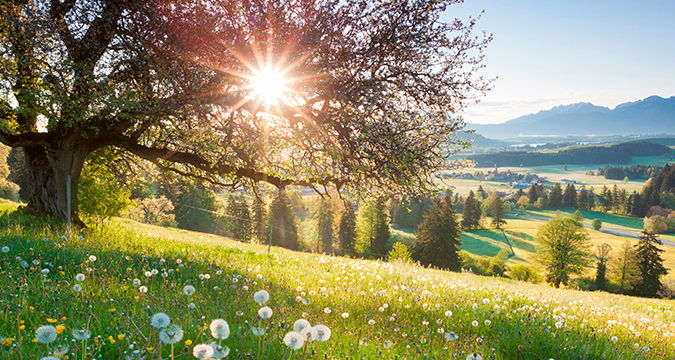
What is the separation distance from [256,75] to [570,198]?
170607mm

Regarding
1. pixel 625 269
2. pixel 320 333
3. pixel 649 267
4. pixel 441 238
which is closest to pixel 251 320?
pixel 320 333

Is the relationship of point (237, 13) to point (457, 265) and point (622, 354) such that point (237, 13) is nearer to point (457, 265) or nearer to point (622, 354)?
point (622, 354)

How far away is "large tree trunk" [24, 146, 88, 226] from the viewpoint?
11.5 meters

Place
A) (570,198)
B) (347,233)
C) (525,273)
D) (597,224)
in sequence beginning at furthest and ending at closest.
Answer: (570,198) < (597,224) < (347,233) < (525,273)

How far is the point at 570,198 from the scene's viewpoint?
14525 centimetres

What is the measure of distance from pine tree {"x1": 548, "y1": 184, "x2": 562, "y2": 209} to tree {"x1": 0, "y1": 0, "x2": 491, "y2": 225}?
540 feet

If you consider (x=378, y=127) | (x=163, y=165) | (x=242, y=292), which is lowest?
(x=242, y=292)

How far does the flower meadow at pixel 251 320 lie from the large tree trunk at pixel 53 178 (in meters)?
5.19

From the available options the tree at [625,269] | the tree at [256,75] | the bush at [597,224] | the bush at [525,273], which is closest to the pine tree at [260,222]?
the bush at [525,273]

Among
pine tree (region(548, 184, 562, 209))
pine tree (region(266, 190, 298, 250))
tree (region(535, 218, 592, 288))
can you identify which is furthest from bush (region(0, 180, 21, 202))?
pine tree (region(548, 184, 562, 209))

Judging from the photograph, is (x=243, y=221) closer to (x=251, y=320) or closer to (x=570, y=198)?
Answer: (x=251, y=320)

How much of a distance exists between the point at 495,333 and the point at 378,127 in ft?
17.9

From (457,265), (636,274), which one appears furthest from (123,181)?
(636,274)

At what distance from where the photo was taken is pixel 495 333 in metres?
4.45
